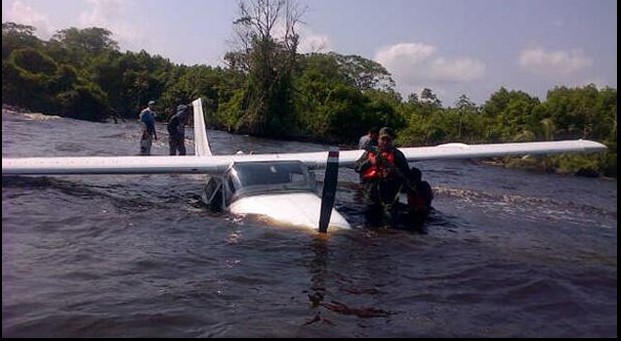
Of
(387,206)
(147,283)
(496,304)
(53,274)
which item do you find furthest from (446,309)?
(387,206)

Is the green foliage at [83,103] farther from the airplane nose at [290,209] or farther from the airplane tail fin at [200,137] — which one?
the airplane nose at [290,209]

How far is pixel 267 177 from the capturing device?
10.2 meters

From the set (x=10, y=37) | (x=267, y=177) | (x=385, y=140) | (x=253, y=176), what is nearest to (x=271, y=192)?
(x=267, y=177)

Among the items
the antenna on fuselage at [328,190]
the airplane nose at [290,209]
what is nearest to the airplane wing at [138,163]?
the airplane nose at [290,209]

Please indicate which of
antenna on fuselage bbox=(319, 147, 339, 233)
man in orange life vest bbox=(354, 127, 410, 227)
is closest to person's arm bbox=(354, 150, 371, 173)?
man in orange life vest bbox=(354, 127, 410, 227)

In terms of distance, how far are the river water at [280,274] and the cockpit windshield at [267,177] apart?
707 mm

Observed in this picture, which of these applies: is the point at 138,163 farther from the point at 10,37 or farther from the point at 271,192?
the point at 10,37

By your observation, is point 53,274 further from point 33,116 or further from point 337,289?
point 33,116

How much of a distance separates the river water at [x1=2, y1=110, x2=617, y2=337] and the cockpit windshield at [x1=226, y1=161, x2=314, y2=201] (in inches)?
27.8

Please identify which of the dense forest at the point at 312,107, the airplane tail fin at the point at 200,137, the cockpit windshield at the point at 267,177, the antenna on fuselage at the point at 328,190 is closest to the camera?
the antenna on fuselage at the point at 328,190

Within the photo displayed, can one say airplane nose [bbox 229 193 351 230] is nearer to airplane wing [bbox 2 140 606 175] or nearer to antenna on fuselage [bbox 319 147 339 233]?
antenna on fuselage [bbox 319 147 339 233]

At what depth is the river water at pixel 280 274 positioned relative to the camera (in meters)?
4.93

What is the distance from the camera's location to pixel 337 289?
19.9ft

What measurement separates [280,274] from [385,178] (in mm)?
4700
